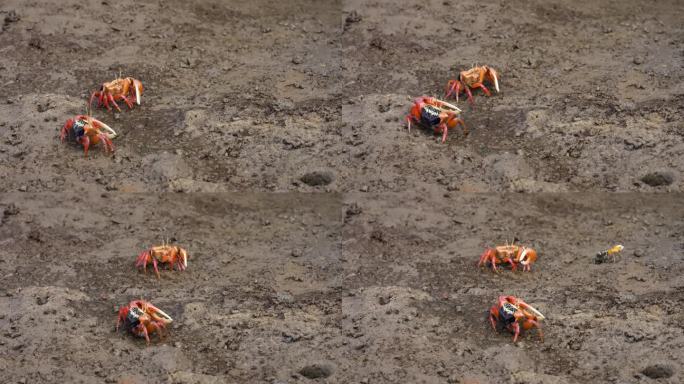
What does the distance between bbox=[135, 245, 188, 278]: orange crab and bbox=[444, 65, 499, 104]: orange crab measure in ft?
22.6

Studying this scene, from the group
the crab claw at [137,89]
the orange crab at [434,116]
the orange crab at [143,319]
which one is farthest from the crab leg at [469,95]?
the orange crab at [143,319]

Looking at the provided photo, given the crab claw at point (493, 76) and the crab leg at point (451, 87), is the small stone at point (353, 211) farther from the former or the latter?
the crab claw at point (493, 76)

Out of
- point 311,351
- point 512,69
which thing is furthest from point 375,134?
point 311,351

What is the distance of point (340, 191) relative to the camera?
34.7 metres

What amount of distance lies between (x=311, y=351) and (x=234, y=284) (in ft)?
7.26

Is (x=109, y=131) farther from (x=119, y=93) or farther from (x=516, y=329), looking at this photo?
(x=516, y=329)

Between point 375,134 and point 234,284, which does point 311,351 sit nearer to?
point 234,284

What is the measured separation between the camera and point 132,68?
38188mm

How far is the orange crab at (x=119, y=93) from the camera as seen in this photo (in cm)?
3691

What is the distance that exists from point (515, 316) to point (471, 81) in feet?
23.7

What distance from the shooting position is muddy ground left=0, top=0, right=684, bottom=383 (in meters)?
30.8

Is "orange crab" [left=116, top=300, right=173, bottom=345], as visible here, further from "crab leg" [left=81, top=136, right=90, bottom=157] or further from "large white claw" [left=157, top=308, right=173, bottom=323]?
"crab leg" [left=81, top=136, right=90, bottom=157]

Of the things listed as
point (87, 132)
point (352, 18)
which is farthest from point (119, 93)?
point (352, 18)

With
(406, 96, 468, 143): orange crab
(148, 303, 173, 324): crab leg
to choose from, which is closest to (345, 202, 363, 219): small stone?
(406, 96, 468, 143): orange crab
